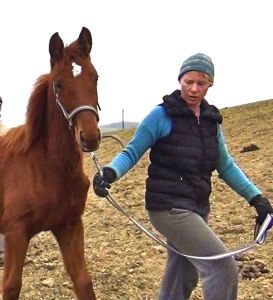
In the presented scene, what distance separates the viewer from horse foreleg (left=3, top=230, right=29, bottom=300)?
3686 mm

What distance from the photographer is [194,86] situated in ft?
10.3

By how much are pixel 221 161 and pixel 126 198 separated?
454 centimetres

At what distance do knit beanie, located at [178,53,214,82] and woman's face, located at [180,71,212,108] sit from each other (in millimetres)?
24

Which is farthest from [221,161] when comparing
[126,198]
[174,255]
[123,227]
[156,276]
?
[126,198]

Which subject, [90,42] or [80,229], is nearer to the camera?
[90,42]

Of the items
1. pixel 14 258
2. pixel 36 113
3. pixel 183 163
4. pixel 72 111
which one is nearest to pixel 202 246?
pixel 183 163

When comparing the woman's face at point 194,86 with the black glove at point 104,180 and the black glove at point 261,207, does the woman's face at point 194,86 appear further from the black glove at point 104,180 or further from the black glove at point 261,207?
the black glove at point 261,207

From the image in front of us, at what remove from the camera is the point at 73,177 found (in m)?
3.82

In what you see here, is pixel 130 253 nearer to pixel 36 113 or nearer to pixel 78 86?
pixel 36 113

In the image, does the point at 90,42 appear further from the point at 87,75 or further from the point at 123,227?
the point at 123,227

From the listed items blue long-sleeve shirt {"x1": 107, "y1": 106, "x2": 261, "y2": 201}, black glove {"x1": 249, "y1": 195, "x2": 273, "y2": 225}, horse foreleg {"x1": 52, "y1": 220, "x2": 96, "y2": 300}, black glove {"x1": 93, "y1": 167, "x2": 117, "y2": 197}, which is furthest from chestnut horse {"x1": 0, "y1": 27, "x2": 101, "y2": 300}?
black glove {"x1": 249, "y1": 195, "x2": 273, "y2": 225}

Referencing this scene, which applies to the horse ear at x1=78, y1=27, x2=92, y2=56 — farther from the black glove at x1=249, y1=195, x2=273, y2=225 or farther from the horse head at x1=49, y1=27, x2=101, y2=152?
the black glove at x1=249, y1=195, x2=273, y2=225

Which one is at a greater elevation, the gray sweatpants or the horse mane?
the horse mane

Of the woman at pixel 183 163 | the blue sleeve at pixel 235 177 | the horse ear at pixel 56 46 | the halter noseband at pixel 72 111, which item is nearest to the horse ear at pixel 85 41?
the horse ear at pixel 56 46
